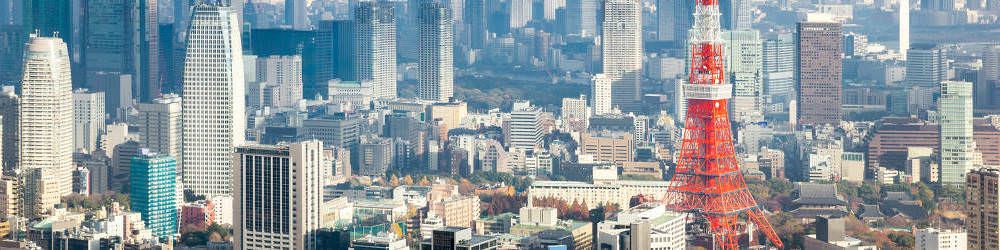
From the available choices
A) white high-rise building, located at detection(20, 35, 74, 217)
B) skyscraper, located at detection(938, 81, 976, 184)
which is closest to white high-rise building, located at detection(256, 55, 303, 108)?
white high-rise building, located at detection(20, 35, 74, 217)

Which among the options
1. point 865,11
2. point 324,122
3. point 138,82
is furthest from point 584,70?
point 324,122

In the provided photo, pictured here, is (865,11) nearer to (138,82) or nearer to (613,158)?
(613,158)

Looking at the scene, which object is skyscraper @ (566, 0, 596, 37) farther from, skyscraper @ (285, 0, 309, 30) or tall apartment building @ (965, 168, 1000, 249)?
tall apartment building @ (965, 168, 1000, 249)

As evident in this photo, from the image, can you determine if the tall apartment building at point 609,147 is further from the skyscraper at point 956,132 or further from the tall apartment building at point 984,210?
the tall apartment building at point 984,210

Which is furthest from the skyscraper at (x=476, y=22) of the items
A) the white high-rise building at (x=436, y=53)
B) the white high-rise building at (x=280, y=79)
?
the white high-rise building at (x=280, y=79)

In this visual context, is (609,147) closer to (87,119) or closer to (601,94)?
(601,94)

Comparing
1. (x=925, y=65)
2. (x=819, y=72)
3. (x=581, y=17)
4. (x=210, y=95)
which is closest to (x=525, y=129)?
(x=819, y=72)
